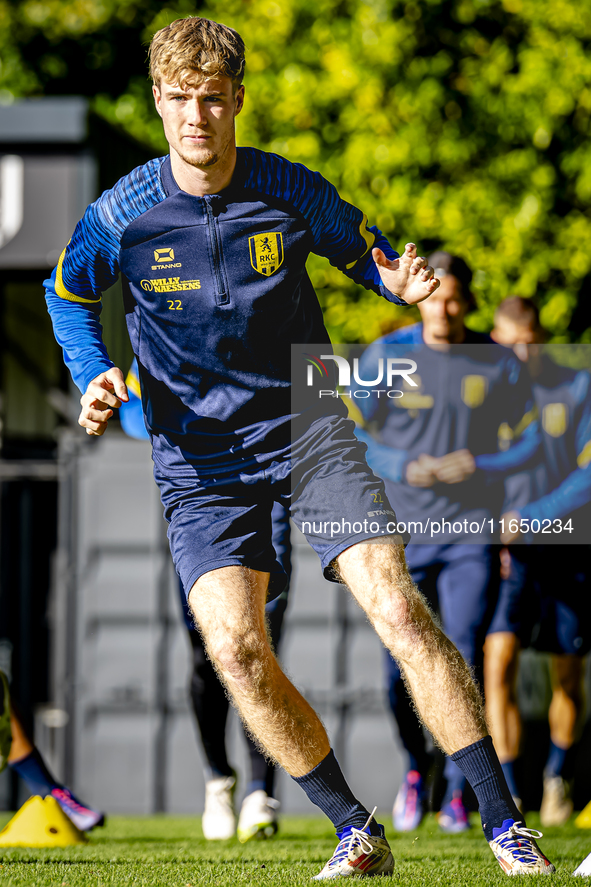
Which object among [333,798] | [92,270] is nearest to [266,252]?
[92,270]

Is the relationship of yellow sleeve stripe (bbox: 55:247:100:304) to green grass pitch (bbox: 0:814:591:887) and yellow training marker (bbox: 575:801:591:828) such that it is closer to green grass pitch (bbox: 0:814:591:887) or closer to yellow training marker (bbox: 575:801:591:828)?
green grass pitch (bbox: 0:814:591:887)

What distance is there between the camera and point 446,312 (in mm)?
5289

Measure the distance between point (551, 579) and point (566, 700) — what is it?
607 mm

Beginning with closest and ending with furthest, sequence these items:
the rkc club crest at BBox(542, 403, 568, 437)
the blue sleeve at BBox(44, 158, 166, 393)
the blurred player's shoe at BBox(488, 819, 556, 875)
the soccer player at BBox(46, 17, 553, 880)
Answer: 1. the blurred player's shoe at BBox(488, 819, 556, 875)
2. the soccer player at BBox(46, 17, 553, 880)
3. the blue sleeve at BBox(44, 158, 166, 393)
4. the rkc club crest at BBox(542, 403, 568, 437)

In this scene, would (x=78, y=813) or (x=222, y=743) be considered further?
(x=222, y=743)

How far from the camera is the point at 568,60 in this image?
9.59m

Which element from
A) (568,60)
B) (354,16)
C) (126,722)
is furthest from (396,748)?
(354,16)

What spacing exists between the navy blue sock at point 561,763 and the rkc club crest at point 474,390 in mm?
1790

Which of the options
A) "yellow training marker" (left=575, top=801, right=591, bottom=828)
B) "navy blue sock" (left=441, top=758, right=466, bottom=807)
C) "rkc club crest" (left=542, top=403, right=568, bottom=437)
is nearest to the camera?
"navy blue sock" (left=441, top=758, right=466, bottom=807)

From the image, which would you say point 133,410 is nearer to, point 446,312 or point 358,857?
point 446,312

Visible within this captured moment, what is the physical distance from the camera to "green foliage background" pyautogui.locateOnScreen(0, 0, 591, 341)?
941 cm

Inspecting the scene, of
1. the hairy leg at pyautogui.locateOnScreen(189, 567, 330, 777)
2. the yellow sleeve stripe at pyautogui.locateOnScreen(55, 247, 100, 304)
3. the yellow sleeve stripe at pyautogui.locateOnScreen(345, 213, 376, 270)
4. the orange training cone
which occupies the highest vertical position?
the yellow sleeve stripe at pyautogui.locateOnScreen(345, 213, 376, 270)

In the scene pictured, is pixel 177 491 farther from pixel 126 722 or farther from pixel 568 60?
pixel 568 60

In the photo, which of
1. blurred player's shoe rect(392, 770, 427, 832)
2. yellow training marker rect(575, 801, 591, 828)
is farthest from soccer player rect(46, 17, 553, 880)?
yellow training marker rect(575, 801, 591, 828)
